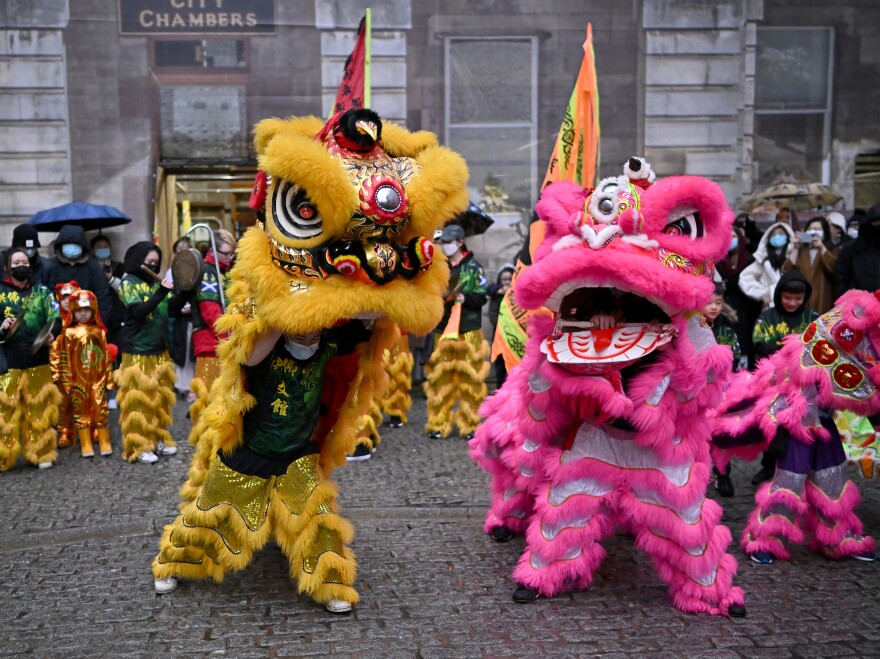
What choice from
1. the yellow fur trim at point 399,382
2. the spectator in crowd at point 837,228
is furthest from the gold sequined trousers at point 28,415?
the spectator in crowd at point 837,228

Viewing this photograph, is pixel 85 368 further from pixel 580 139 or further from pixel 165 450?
pixel 580 139

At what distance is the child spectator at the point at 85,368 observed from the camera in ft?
24.5

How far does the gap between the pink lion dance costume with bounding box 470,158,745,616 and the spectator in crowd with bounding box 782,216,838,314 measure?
536 centimetres

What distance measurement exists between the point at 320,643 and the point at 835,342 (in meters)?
3.14

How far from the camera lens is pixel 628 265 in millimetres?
3945

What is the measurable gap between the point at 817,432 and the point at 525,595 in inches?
75.8

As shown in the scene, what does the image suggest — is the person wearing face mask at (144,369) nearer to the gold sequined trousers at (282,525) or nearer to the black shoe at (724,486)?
the gold sequined trousers at (282,525)

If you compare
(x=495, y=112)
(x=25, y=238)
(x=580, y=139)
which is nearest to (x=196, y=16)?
(x=495, y=112)

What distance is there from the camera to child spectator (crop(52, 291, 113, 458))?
745cm

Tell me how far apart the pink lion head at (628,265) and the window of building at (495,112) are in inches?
317

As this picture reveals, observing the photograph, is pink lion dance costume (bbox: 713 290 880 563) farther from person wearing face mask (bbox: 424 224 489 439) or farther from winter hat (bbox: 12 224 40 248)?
winter hat (bbox: 12 224 40 248)

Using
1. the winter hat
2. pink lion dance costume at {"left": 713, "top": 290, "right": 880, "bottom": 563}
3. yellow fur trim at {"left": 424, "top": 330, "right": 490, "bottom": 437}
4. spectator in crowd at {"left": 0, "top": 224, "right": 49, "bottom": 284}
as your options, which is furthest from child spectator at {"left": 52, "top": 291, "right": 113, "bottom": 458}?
pink lion dance costume at {"left": 713, "top": 290, "right": 880, "bottom": 563}

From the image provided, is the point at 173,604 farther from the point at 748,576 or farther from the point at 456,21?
the point at 456,21

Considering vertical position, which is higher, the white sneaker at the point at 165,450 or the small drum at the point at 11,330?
the small drum at the point at 11,330
